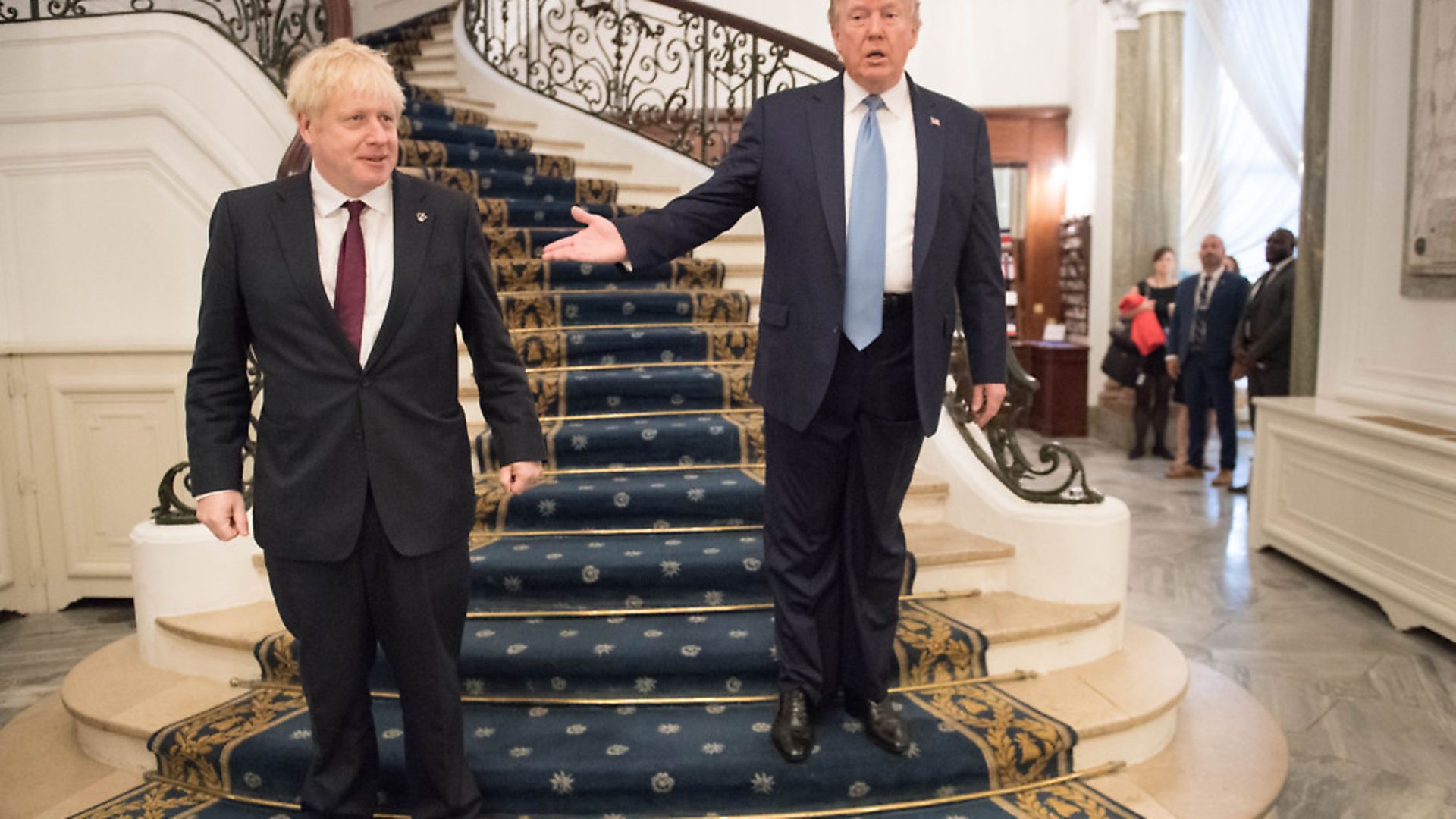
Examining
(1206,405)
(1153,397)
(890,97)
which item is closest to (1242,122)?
(1153,397)

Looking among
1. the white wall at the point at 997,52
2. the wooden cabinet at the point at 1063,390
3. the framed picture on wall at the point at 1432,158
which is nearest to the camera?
the framed picture on wall at the point at 1432,158

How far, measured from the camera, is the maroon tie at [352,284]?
6.48ft

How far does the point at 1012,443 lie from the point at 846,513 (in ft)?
3.96

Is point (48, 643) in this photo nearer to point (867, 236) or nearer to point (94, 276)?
point (94, 276)

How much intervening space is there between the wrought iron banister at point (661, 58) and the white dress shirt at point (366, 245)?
3.33m

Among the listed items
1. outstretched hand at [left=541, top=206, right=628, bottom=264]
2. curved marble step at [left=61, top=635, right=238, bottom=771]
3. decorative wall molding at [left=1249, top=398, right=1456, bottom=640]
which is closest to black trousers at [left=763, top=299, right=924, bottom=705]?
outstretched hand at [left=541, top=206, right=628, bottom=264]

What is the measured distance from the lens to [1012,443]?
3.44 m

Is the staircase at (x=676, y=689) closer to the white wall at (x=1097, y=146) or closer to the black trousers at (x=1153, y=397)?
the black trousers at (x=1153, y=397)

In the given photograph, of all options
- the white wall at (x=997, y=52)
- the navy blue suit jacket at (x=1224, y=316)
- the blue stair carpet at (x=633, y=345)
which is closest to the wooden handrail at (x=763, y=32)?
the blue stair carpet at (x=633, y=345)

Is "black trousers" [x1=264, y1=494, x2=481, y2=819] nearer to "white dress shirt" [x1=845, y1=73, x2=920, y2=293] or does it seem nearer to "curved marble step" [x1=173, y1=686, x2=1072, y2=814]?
"curved marble step" [x1=173, y1=686, x2=1072, y2=814]

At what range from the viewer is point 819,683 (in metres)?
2.52

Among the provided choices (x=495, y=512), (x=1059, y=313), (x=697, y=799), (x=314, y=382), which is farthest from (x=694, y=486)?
(x=1059, y=313)

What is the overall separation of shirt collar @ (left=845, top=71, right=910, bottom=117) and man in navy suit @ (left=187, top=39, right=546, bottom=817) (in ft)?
2.67

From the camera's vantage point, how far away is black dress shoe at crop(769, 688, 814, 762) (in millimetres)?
2504
